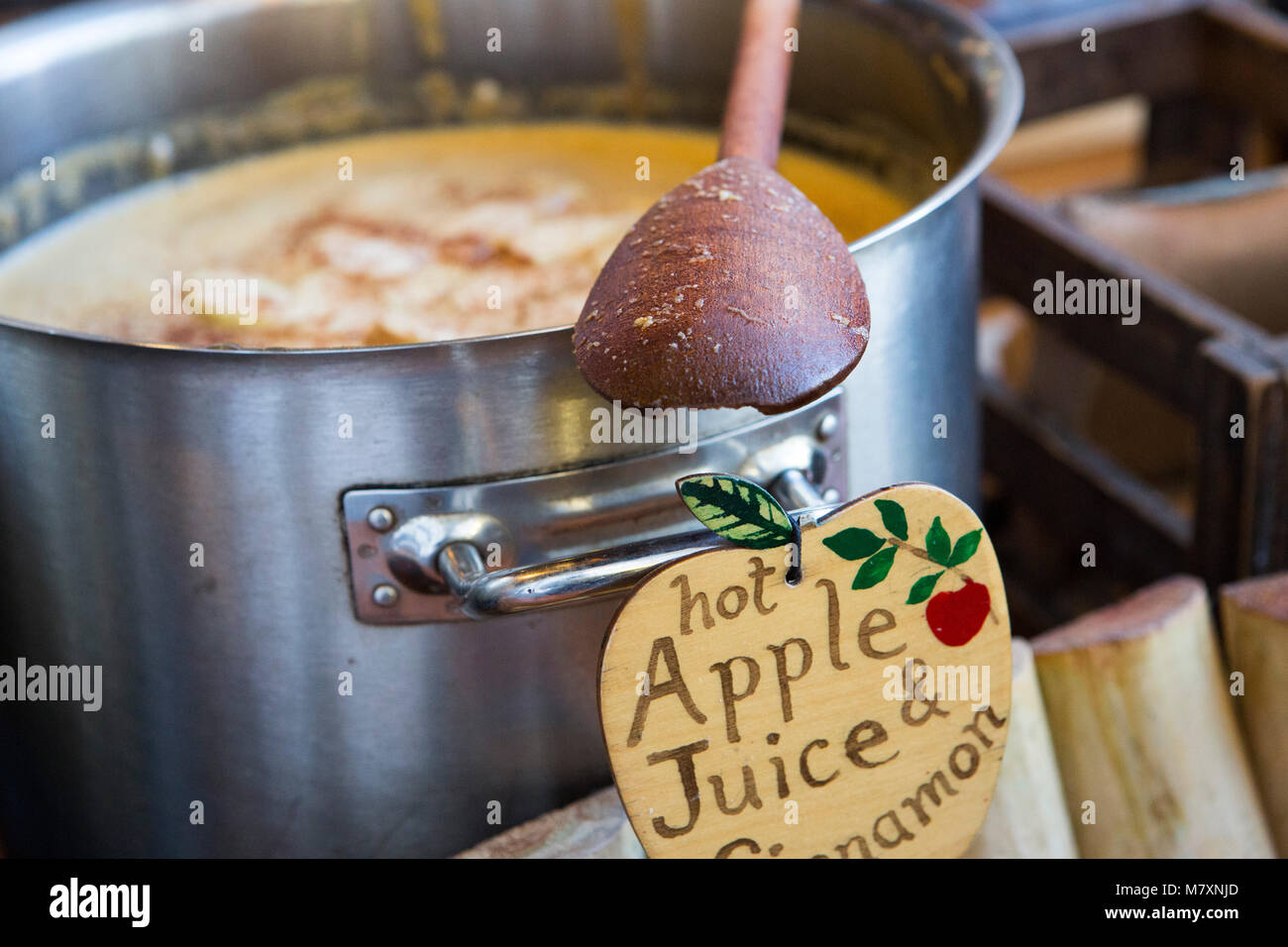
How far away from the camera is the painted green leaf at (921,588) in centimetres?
69

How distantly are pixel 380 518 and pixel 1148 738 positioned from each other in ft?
1.95

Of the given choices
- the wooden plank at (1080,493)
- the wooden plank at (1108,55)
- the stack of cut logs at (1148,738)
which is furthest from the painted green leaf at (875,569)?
the wooden plank at (1108,55)

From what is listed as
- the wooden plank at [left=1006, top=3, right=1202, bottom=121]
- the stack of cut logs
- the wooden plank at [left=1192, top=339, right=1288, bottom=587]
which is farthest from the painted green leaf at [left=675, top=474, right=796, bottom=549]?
the wooden plank at [left=1006, top=3, right=1202, bottom=121]

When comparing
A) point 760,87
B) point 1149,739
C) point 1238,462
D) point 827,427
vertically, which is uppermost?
point 760,87

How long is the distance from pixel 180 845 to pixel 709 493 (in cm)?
51

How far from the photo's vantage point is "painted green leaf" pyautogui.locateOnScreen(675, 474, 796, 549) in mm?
622

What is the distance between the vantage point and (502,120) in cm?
162

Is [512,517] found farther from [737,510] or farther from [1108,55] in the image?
[1108,55]

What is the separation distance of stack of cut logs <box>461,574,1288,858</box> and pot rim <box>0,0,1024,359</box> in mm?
357

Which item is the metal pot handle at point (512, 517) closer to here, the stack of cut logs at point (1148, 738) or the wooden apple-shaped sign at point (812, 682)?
the wooden apple-shaped sign at point (812, 682)

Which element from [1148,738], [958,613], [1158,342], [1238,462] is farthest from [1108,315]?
[958,613]

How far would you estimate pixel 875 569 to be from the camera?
0.68m

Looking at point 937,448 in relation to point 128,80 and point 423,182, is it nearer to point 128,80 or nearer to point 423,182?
point 423,182
